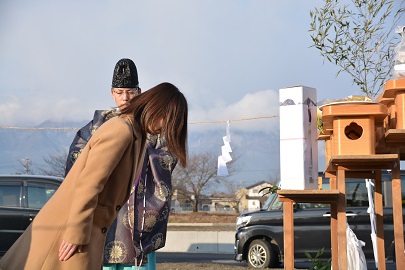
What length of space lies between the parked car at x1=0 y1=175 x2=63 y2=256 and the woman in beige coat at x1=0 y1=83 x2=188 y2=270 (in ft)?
25.8

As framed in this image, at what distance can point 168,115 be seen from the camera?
3.25m

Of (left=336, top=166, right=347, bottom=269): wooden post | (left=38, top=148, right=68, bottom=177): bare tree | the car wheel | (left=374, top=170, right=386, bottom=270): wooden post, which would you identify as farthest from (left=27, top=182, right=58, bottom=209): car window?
(left=38, top=148, right=68, bottom=177): bare tree

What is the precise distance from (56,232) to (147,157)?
135 cm

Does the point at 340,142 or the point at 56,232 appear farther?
the point at 340,142

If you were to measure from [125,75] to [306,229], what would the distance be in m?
8.82

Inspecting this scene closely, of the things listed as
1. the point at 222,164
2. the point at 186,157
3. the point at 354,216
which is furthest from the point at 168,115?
the point at 222,164

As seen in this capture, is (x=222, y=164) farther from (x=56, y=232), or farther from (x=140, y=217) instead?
(x=56, y=232)

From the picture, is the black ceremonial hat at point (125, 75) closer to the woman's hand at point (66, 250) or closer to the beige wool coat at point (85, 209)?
the beige wool coat at point (85, 209)

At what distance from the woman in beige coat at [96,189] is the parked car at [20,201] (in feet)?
25.8

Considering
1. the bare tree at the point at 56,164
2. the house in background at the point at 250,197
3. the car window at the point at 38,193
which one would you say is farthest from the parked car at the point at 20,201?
the house in background at the point at 250,197

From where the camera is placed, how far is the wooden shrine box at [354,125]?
4527mm

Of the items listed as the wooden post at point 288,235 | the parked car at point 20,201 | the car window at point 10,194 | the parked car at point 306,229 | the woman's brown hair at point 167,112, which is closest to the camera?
the woman's brown hair at point 167,112

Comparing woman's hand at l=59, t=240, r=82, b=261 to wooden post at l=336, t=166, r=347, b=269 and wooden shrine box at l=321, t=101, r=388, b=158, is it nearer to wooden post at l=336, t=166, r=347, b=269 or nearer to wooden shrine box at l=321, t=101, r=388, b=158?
wooden post at l=336, t=166, r=347, b=269

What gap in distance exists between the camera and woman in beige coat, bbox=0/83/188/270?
10.1 ft
